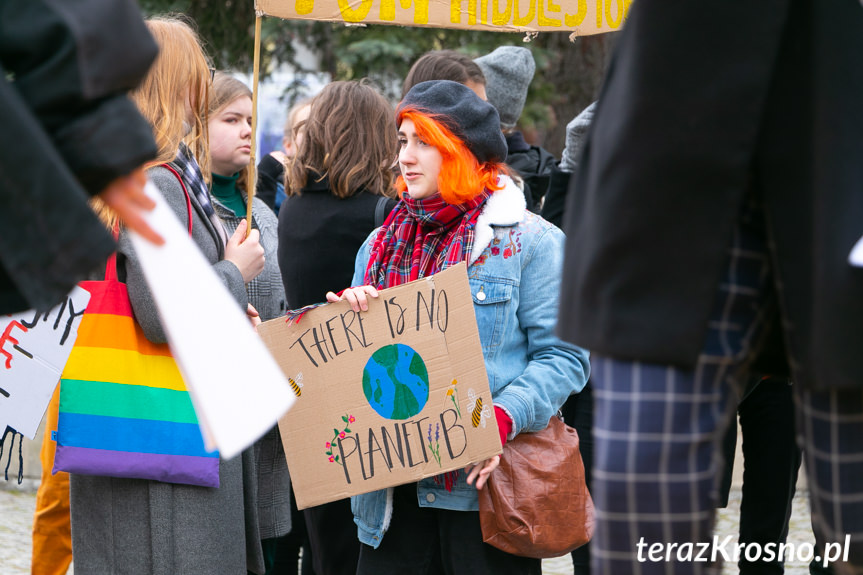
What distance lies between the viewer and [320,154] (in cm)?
377

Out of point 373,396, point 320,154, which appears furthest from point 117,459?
point 320,154

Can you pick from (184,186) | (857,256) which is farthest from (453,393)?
(857,256)

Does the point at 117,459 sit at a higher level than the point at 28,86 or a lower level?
lower

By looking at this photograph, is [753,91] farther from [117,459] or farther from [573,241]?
[117,459]

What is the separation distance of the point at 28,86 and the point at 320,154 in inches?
94.7

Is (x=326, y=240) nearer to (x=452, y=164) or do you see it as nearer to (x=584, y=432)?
(x=452, y=164)

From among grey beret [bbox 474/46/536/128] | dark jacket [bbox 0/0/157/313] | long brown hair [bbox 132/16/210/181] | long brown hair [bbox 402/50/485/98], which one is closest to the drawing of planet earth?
long brown hair [bbox 132/16/210/181]

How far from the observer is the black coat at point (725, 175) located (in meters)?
1.48

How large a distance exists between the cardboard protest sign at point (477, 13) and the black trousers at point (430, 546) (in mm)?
1866

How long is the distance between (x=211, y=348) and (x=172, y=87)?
1612mm

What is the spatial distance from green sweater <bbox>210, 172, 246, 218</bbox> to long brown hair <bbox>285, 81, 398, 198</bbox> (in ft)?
1.17

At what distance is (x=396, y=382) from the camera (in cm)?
276

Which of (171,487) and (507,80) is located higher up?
(507,80)

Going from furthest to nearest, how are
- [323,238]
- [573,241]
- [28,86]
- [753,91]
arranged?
[323,238], [573,241], [753,91], [28,86]
